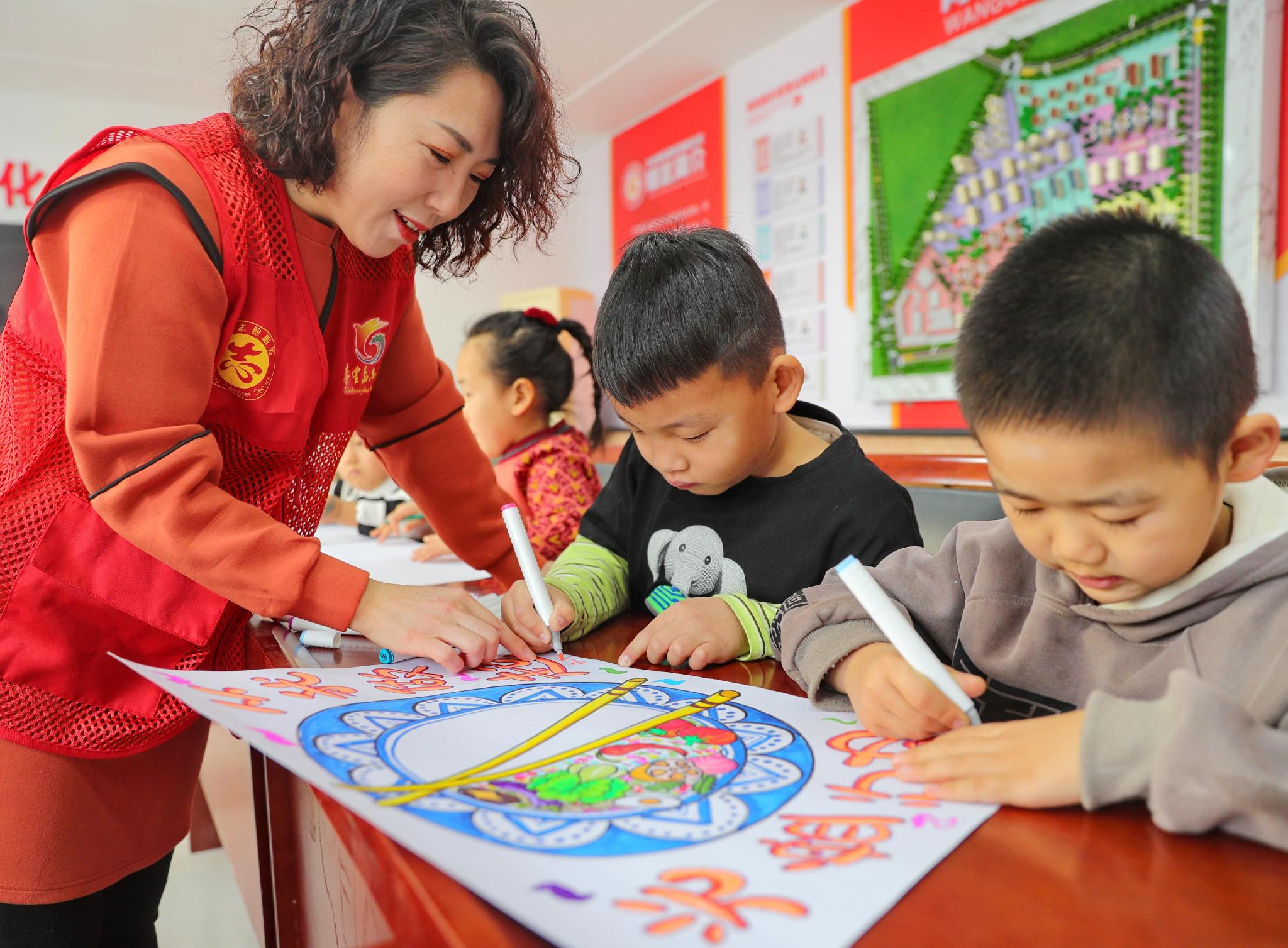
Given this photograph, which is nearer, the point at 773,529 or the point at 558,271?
the point at 773,529

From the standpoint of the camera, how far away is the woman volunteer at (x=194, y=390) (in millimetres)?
618

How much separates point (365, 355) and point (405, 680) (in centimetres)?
36

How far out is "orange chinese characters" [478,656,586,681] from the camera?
24.5 inches

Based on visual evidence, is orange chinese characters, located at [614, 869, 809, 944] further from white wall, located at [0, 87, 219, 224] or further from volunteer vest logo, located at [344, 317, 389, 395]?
white wall, located at [0, 87, 219, 224]

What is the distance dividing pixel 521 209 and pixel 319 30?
0.88 ft

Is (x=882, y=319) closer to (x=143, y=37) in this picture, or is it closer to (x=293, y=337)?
(x=293, y=337)

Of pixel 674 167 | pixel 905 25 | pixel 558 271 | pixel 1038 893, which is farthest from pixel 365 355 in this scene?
pixel 558 271

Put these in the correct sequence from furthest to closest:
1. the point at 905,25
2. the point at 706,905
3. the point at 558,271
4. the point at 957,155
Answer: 1. the point at 558,271
2. the point at 905,25
3. the point at 957,155
4. the point at 706,905

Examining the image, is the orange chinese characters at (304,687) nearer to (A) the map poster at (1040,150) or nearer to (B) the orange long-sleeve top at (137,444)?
(B) the orange long-sleeve top at (137,444)

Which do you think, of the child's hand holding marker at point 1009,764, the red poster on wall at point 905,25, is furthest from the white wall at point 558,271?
the child's hand holding marker at point 1009,764

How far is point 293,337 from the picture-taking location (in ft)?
2.42

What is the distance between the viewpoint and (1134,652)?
477 millimetres

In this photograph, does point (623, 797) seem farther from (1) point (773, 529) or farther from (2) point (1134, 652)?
(1) point (773, 529)

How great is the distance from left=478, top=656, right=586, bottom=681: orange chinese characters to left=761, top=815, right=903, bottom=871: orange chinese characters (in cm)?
28
